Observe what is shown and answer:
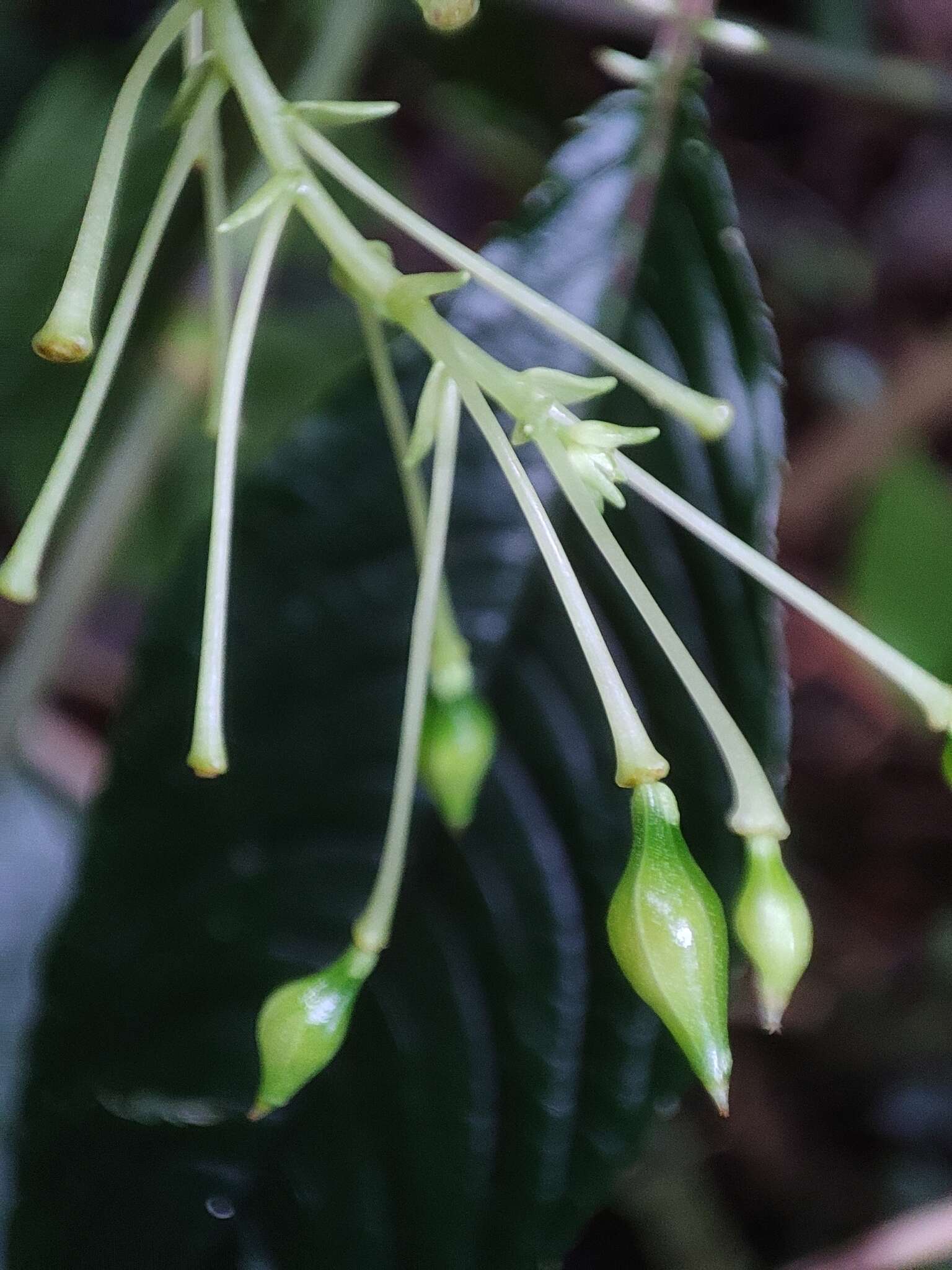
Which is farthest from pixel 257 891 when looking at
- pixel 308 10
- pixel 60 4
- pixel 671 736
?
pixel 60 4

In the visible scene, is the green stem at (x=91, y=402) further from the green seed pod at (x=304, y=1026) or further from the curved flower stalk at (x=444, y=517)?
the green seed pod at (x=304, y=1026)

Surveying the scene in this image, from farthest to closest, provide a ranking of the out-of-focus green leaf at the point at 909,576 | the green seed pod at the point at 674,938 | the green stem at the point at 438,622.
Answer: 1. the out-of-focus green leaf at the point at 909,576
2. the green stem at the point at 438,622
3. the green seed pod at the point at 674,938

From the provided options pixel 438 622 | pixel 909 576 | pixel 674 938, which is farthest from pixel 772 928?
pixel 909 576

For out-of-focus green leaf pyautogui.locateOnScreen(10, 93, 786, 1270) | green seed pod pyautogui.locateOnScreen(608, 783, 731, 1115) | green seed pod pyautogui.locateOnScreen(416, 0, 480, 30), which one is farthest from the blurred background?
green seed pod pyautogui.locateOnScreen(608, 783, 731, 1115)

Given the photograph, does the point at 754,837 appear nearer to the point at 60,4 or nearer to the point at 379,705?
the point at 379,705

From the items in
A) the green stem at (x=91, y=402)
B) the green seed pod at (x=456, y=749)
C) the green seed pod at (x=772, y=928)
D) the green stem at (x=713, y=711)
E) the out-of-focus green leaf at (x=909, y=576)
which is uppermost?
the green stem at (x=91, y=402)

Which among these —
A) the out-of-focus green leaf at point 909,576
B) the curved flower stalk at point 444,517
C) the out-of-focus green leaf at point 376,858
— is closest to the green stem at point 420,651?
the curved flower stalk at point 444,517

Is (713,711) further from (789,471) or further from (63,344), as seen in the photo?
(789,471)
